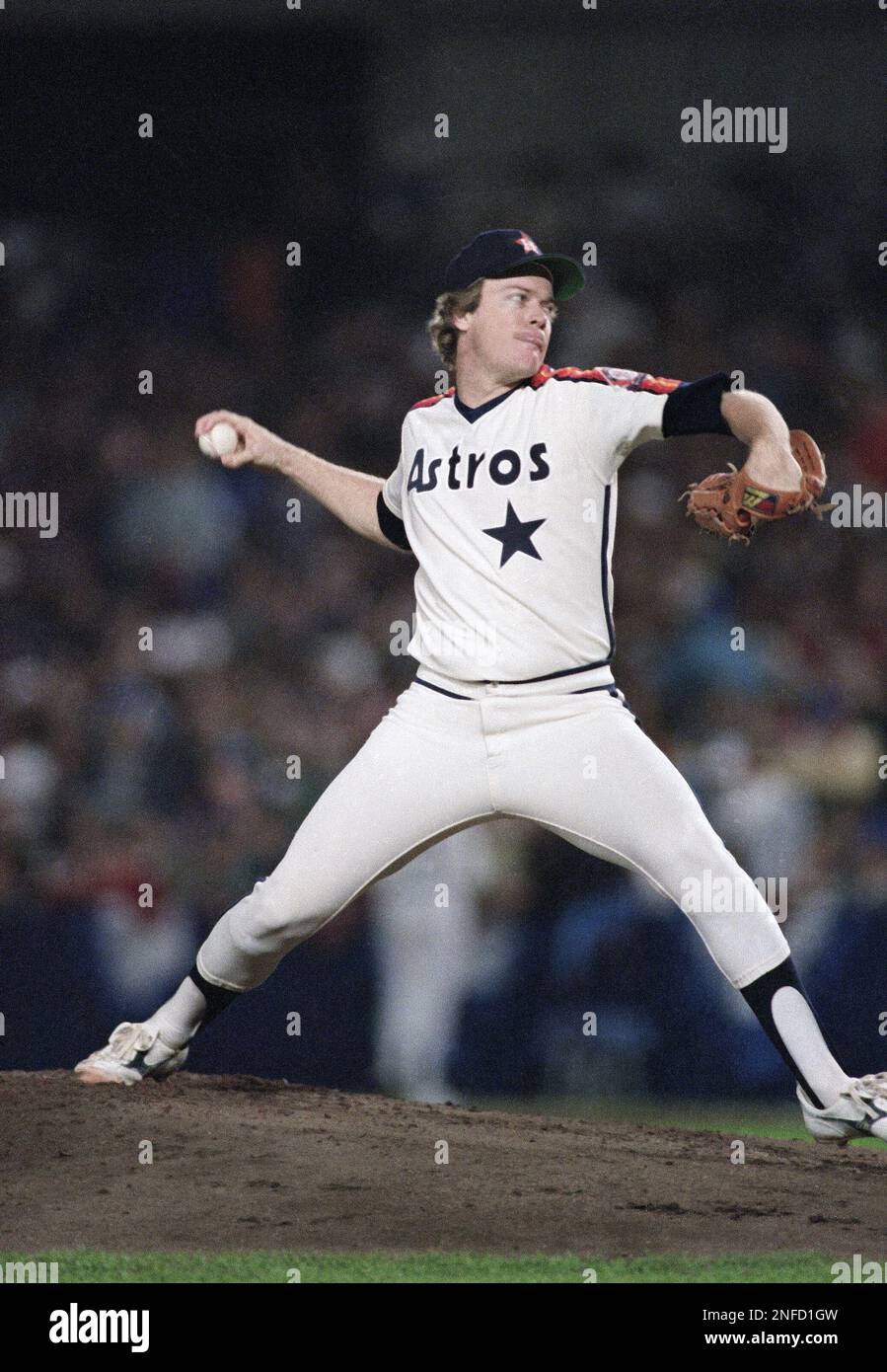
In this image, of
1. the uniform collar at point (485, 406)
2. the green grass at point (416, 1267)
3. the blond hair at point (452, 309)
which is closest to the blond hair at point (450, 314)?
the blond hair at point (452, 309)

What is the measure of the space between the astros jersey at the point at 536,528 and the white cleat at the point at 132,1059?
111cm

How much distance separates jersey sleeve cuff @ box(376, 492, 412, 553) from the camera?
4.06 meters

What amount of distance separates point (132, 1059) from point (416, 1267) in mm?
1191

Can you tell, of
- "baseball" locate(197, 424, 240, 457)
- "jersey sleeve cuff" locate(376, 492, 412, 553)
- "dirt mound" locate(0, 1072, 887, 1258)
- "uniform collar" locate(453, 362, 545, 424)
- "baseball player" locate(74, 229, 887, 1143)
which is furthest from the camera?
"jersey sleeve cuff" locate(376, 492, 412, 553)

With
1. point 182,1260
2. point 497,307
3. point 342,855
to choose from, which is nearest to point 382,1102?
point 342,855

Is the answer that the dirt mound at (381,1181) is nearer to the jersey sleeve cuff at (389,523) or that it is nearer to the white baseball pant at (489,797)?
the white baseball pant at (489,797)

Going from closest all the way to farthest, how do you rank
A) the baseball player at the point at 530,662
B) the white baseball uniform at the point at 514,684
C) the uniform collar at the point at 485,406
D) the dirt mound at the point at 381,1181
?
the dirt mound at the point at 381,1181, the baseball player at the point at 530,662, the white baseball uniform at the point at 514,684, the uniform collar at the point at 485,406

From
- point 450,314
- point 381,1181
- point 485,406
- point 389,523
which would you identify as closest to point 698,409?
point 485,406

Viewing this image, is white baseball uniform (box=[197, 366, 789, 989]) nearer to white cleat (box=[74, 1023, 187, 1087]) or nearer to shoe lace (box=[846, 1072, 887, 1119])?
white cleat (box=[74, 1023, 187, 1087])

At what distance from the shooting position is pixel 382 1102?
4422mm

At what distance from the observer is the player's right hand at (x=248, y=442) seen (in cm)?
397

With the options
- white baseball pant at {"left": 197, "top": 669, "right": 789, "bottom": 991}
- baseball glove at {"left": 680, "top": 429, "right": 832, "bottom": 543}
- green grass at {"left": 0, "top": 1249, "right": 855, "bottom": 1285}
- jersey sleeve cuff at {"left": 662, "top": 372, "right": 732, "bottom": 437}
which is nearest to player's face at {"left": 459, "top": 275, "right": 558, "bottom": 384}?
jersey sleeve cuff at {"left": 662, "top": 372, "right": 732, "bottom": 437}

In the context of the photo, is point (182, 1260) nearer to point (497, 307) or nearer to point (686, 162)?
point (497, 307)

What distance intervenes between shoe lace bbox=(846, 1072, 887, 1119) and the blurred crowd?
87.3 inches
